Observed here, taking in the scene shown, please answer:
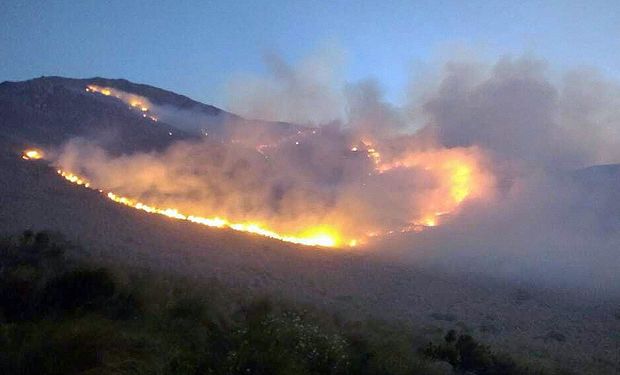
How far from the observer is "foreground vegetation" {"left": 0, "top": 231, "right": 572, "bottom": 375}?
817 centimetres

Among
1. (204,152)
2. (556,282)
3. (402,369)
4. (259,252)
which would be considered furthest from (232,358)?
(204,152)

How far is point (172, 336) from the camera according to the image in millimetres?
10094

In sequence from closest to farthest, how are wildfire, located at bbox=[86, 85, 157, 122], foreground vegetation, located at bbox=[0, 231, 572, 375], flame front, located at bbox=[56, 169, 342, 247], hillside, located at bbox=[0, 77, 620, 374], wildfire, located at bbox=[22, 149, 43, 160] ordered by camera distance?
1. foreground vegetation, located at bbox=[0, 231, 572, 375]
2. hillside, located at bbox=[0, 77, 620, 374]
3. flame front, located at bbox=[56, 169, 342, 247]
4. wildfire, located at bbox=[22, 149, 43, 160]
5. wildfire, located at bbox=[86, 85, 157, 122]

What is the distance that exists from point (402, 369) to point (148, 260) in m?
14.6

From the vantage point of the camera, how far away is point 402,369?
1111 cm

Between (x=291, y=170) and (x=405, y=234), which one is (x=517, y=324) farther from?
(x=291, y=170)

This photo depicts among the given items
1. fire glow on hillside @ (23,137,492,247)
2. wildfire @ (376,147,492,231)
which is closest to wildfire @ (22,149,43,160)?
fire glow on hillside @ (23,137,492,247)

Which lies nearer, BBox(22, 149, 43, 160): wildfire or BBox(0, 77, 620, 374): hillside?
BBox(0, 77, 620, 374): hillside

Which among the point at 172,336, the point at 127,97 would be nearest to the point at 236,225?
the point at 172,336

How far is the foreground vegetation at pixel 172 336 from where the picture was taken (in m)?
8.17

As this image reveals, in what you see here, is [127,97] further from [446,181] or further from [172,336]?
[172,336]

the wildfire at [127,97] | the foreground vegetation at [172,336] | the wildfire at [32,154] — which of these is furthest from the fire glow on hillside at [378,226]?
the wildfire at [127,97]

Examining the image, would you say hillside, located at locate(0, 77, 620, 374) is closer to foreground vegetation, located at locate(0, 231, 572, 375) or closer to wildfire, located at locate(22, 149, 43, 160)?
wildfire, located at locate(22, 149, 43, 160)

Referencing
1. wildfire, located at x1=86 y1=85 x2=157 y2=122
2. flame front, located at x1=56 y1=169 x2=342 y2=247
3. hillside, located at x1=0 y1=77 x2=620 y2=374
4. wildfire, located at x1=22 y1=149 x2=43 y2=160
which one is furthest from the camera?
wildfire, located at x1=86 y1=85 x2=157 y2=122
